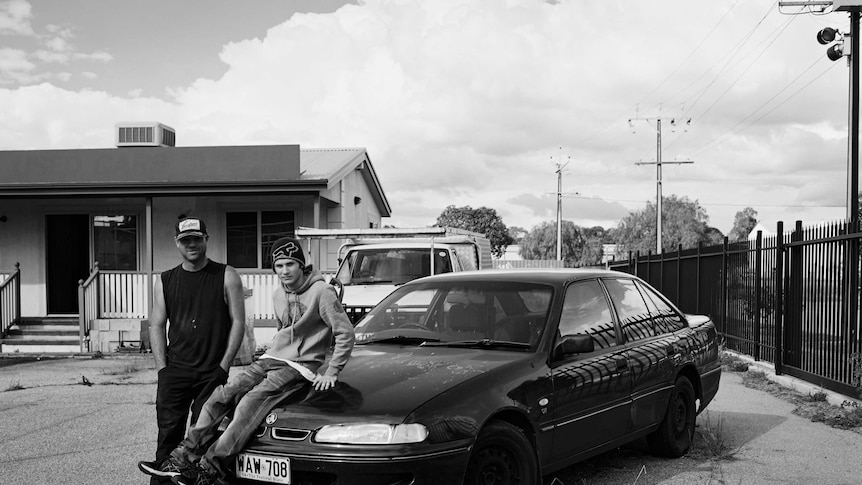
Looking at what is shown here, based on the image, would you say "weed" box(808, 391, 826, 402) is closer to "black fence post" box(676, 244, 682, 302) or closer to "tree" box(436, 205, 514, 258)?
"black fence post" box(676, 244, 682, 302)

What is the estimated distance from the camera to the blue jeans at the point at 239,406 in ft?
15.0

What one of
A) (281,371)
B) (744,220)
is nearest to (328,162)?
(281,371)

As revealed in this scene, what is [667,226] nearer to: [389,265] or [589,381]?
[389,265]

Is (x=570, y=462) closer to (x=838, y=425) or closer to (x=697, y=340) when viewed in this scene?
(x=697, y=340)

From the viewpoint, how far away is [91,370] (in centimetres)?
1341

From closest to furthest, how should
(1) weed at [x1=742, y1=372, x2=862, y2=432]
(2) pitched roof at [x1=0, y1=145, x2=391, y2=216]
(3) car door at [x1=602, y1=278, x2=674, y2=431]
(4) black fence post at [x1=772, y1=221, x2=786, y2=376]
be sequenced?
(3) car door at [x1=602, y1=278, x2=674, y2=431] < (1) weed at [x1=742, y1=372, x2=862, y2=432] < (4) black fence post at [x1=772, y1=221, x2=786, y2=376] < (2) pitched roof at [x1=0, y1=145, x2=391, y2=216]

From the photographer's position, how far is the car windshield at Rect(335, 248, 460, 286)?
12875 mm

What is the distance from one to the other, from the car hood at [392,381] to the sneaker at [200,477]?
0.45m

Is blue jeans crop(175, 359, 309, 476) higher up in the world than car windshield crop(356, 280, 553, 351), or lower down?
lower down

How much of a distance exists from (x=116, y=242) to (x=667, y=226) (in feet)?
205

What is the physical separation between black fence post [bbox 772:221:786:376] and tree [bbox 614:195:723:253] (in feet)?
205

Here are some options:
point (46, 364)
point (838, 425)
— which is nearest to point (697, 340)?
point (838, 425)

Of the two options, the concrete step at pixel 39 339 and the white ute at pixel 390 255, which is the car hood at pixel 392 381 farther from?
the concrete step at pixel 39 339

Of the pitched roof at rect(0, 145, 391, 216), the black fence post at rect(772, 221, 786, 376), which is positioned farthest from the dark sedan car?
the pitched roof at rect(0, 145, 391, 216)
